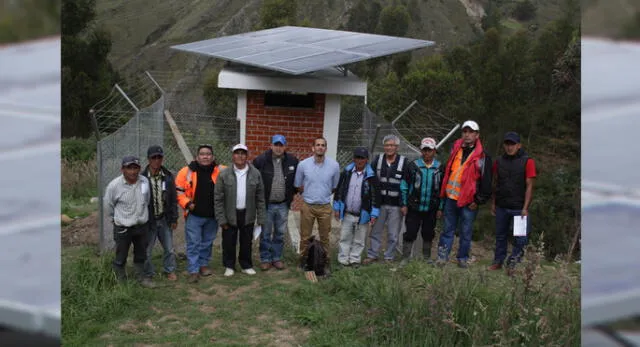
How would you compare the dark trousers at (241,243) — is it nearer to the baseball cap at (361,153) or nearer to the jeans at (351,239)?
the jeans at (351,239)

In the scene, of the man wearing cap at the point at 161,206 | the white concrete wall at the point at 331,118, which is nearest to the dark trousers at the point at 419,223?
the white concrete wall at the point at 331,118

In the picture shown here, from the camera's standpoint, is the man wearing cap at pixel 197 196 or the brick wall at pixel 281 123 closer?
the man wearing cap at pixel 197 196

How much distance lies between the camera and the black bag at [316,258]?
6.64 metres

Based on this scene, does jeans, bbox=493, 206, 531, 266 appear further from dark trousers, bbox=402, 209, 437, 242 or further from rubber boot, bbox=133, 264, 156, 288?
rubber boot, bbox=133, 264, 156, 288

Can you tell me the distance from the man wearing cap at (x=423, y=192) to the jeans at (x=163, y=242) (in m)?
2.41

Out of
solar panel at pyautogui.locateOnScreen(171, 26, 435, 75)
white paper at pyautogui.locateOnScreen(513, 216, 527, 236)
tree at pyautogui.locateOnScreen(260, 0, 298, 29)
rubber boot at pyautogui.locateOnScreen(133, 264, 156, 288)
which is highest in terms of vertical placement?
tree at pyautogui.locateOnScreen(260, 0, 298, 29)

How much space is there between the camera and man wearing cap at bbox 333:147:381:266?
6.80 m

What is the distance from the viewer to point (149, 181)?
618 cm

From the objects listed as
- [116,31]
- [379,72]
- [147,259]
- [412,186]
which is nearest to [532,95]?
[379,72]

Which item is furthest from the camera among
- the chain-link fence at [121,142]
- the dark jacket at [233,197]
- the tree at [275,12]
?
the tree at [275,12]

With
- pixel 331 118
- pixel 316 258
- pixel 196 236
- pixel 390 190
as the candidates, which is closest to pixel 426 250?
pixel 390 190

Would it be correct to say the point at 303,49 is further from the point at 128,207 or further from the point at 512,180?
the point at 128,207

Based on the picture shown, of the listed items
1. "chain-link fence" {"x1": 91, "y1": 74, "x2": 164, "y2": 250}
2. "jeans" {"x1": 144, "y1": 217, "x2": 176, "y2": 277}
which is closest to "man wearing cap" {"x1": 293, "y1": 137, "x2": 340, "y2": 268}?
"jeans" {"x1": 144, "y1": 217, "x2": 176, "y2": 277}

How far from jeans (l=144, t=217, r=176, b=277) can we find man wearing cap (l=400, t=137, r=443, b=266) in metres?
2.41
